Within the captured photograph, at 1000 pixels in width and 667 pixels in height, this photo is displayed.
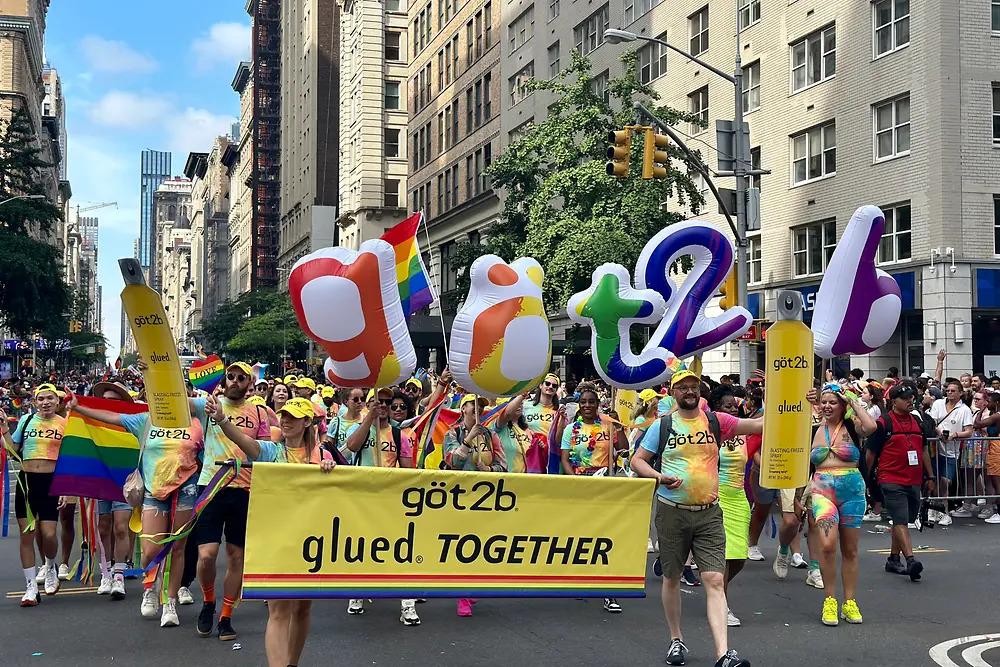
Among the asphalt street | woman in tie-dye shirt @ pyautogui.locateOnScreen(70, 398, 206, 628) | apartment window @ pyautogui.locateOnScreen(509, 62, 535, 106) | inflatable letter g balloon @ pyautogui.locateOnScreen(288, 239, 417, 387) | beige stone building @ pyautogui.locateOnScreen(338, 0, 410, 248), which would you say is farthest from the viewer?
beige stone building @ pyautogui.locateOnScreen(338, 0, 410, 248)

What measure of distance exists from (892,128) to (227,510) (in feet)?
75.2

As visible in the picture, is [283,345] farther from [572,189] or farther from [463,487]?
[463,487]

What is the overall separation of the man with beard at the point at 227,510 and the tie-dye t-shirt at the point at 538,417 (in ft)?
13.1

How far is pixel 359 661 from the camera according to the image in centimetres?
744

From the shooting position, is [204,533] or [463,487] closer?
[463,487]

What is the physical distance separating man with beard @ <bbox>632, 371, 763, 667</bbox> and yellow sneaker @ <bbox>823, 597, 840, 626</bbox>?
152cm

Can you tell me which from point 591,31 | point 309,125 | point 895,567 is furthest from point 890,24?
point 309,125

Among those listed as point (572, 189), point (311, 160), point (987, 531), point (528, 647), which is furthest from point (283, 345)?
point (528, 647)

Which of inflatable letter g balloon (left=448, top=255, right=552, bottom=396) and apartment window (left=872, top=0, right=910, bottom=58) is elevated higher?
apartment window (left=872, top=0, right=910, bottom=58)

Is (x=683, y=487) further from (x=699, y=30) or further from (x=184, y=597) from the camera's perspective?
(x=699, y=30)

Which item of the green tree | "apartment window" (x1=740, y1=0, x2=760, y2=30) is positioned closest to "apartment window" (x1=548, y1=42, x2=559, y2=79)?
"apartment window" (x1=740, y1=0, x2=760, y2=30)

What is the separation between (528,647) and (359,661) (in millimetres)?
1167

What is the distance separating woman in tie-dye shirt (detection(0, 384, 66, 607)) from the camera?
973 centimetres

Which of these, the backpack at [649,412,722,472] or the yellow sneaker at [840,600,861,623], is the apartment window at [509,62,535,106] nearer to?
the yellow sneaker at [840,600,861,623]
